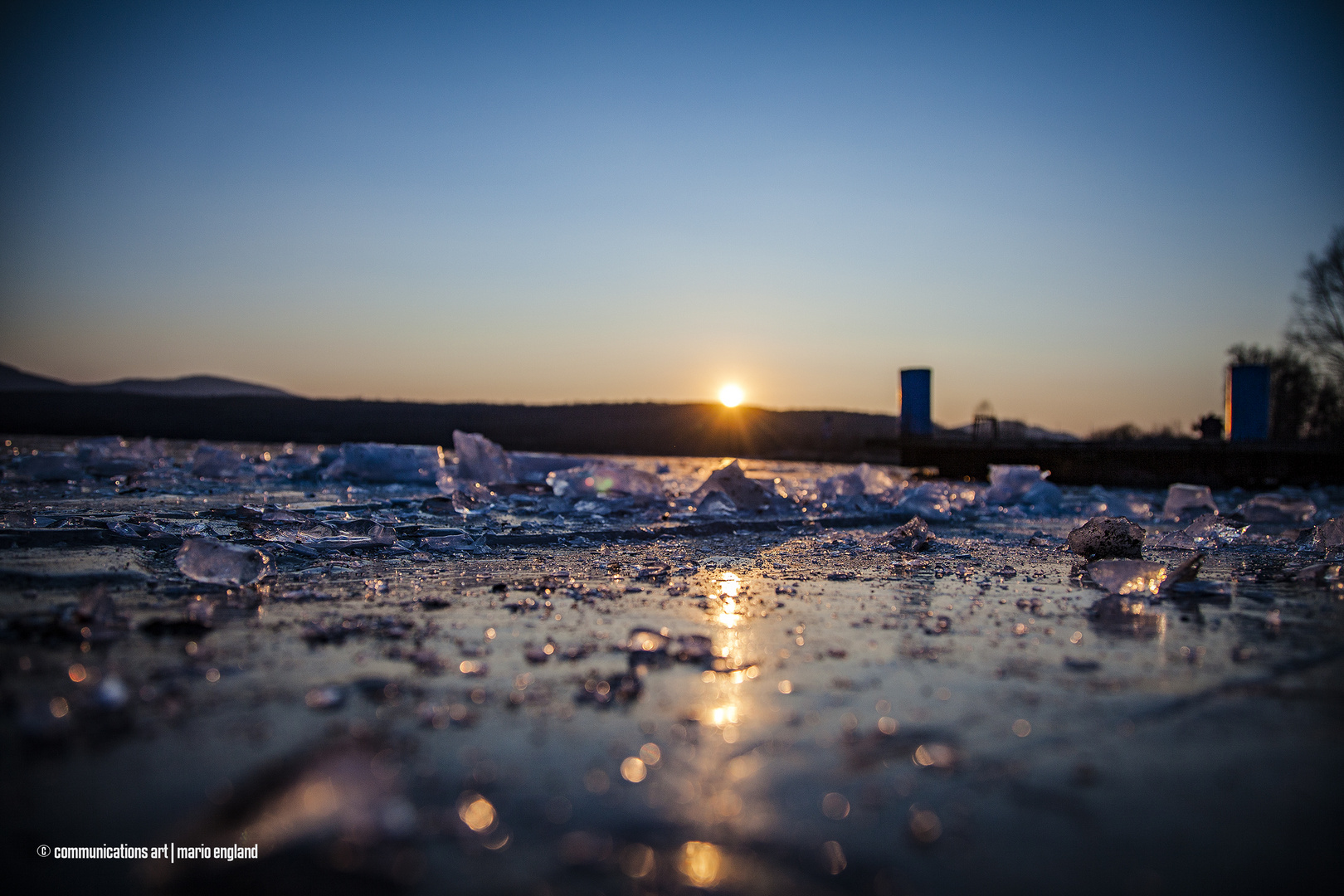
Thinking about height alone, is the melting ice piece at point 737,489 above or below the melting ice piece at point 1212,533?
above

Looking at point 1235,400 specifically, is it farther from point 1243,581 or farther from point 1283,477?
point 1243,581

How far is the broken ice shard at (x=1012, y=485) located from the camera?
8805 millimetres

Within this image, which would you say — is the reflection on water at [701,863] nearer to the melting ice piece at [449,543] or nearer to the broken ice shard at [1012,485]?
the melting ice piece at [449,543]

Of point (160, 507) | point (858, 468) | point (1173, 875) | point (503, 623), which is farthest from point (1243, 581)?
point (160, 507)

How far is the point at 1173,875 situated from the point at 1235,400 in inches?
704

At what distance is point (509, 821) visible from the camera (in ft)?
4.02

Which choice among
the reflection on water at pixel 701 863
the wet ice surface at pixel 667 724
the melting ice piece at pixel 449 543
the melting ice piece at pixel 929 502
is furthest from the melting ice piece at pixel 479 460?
the reflection on water at pixel 701 863

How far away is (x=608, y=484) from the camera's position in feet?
23.9

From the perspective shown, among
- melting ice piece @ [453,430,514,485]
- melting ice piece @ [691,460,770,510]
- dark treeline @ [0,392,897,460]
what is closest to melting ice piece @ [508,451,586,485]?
melting ice piece @ [453,430,514,485]

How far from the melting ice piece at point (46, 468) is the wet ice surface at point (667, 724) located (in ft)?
17.1

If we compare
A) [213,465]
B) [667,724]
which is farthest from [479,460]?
[667,724]

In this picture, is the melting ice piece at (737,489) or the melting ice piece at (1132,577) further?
the melting ice piece at (737,489)

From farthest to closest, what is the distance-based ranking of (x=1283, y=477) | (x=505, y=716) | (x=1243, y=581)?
(x=1283, y=477)
(x=1243, y=581)
(x=505, y=716)

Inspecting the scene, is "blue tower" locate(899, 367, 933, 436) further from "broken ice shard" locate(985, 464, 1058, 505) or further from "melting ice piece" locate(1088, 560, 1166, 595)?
"melting ice piece" locate(1088, 560, 1166, 595)
